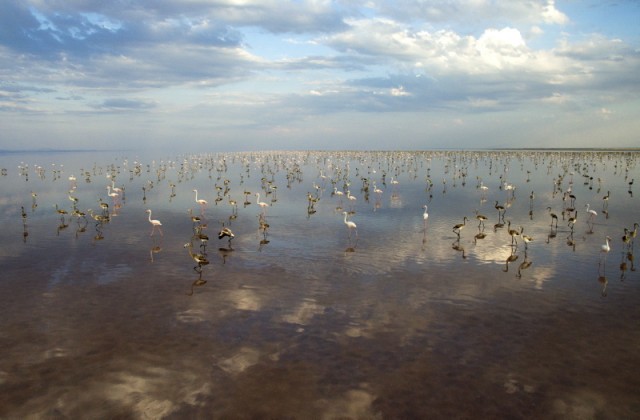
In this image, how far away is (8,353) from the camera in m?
11.0

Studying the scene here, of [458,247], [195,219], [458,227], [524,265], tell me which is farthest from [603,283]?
[195,219]

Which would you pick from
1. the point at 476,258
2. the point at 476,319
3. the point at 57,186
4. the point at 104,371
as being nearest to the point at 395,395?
the point at 476,319

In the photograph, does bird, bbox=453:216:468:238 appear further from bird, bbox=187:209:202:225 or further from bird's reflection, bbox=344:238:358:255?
bird, bbox=187:209:202:225

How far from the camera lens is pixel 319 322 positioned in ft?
42.2

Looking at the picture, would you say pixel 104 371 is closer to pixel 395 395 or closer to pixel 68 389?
pixel 68 389

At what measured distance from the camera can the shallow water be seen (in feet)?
30.6

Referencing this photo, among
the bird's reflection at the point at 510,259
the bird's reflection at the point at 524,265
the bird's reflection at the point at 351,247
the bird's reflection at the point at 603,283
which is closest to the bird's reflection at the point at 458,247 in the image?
the bird's reflection at the point at 510,259

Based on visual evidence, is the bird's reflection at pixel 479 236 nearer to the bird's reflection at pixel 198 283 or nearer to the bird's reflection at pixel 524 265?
the bird's reflection at pixel 524 265

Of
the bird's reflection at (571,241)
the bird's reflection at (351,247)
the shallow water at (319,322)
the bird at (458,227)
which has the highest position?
the bird at (458,227)

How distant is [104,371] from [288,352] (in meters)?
Result: 4.41

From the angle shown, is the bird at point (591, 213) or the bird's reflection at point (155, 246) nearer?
the bird's reflection at point (155, 246)

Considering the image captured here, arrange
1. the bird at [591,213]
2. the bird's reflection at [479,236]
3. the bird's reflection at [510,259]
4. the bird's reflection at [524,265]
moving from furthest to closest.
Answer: the bird at [591,213] < the bird's reflection at [479,236] < the bird's reflection at [510,259] < the bird's reflection at [524,265]

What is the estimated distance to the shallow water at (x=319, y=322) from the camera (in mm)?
9328

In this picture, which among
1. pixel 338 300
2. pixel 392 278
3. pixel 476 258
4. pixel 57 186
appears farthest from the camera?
pixel 57 186
